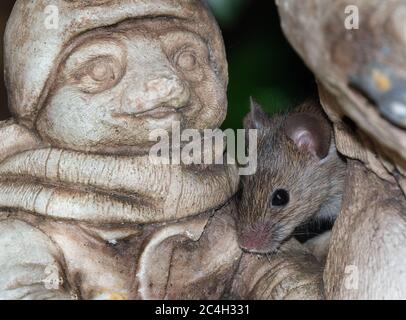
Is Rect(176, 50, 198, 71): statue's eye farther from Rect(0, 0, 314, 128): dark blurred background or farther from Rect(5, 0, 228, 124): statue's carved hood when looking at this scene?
Rect(0, 0, 314, 128): dark blurred background

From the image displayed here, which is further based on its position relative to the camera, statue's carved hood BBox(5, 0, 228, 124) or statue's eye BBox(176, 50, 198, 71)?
statue's eye BBox(176, 50, 198, 71)

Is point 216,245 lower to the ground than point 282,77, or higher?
lower

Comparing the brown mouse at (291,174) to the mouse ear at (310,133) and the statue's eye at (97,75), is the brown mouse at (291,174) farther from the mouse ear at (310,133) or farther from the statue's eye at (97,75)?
the statue's eye at (97,75)

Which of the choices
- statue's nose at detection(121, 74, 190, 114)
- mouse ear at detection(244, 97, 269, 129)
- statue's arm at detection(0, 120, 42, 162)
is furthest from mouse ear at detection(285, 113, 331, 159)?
statue's arm at detection(0, 120, 42, 162)

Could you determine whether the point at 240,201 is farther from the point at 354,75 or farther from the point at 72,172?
the point at 354,75

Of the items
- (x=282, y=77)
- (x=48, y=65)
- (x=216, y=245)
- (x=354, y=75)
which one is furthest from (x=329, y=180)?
(x=354, y=75)

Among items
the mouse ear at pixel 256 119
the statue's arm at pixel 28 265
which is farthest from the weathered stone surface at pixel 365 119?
the mouse ear at pixel 256 119
